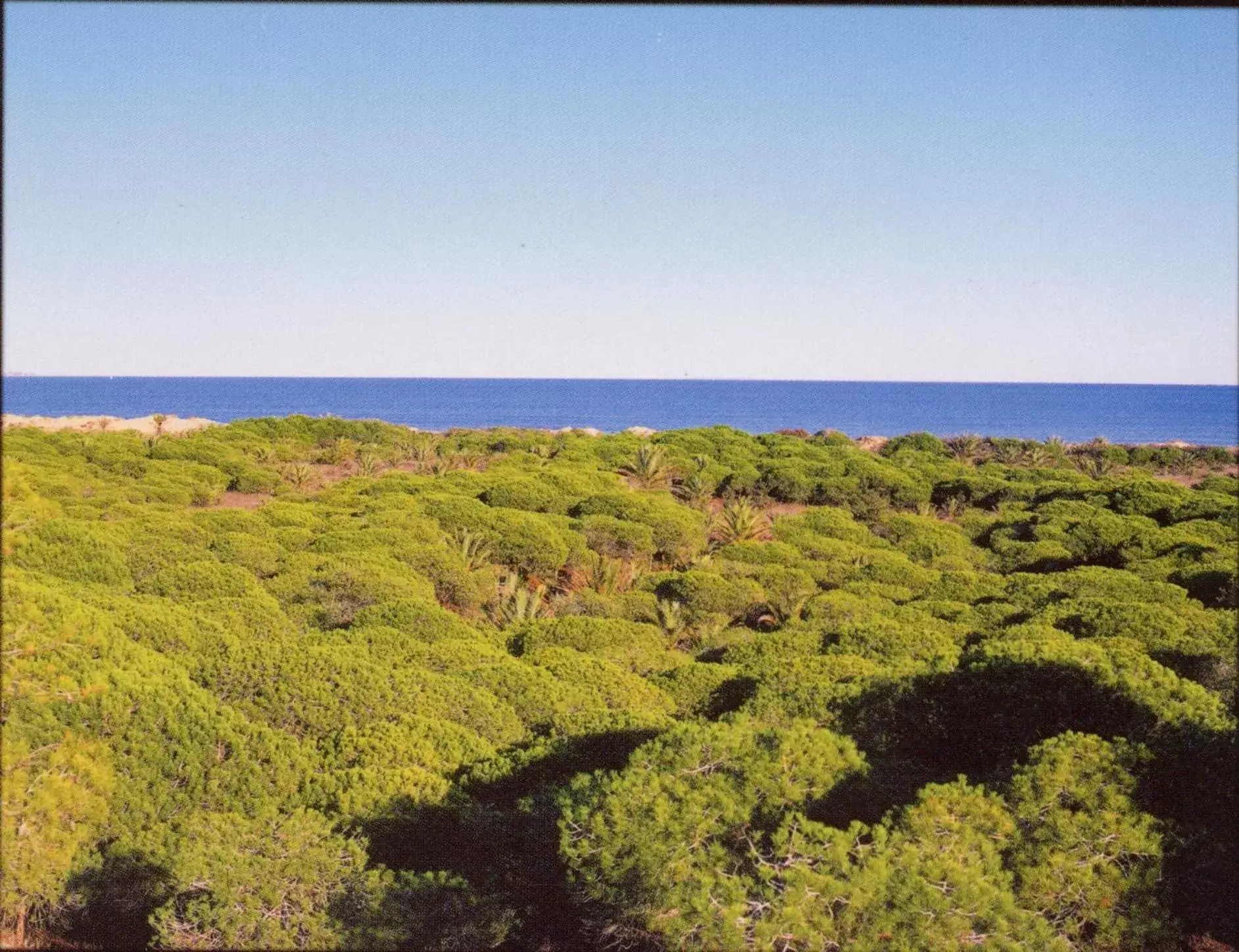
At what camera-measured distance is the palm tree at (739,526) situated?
16.6 m

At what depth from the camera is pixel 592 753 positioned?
6629mm

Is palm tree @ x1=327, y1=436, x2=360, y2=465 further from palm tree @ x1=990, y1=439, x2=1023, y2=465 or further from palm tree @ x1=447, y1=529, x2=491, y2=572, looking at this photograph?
palm tree @ x1=990, y1=439, x2=1023, y2=465

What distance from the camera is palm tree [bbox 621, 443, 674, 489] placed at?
2169 centimetres

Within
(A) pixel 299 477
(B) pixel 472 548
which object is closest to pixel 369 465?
(A) pixel 299 477

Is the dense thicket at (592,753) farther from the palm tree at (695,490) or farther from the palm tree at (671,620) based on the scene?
the palm tree at (695,490)

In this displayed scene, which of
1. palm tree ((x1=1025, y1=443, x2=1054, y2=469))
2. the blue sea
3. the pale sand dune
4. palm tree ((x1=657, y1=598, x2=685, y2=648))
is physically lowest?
palm tree ((x1=657, y1=598, x2=685, y2=648))

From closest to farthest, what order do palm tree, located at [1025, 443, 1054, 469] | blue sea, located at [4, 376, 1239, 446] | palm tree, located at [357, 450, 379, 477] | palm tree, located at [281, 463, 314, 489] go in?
palm tree, located at [281, 463, 314, 489]
palm tree, located at [357, 450, 379, 477]
palm tree, located at [1025, 443, 1054, 469]
blue sea, located at [4, 376, 1239, 446]

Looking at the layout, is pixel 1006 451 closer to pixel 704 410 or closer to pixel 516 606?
pixel 516 606

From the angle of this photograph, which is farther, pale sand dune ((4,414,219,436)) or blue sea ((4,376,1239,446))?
blue sea ((4,376,1239,446))

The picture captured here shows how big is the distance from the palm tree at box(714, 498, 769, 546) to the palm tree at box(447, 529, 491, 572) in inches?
166

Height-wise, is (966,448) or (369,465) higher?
(966,448)

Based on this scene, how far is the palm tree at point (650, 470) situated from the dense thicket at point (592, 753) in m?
8.78

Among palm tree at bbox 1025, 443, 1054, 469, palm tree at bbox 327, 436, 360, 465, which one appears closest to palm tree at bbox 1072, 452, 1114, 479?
palm tree at bbox 1025, 443, 1054, 469

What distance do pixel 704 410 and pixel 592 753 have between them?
114m
